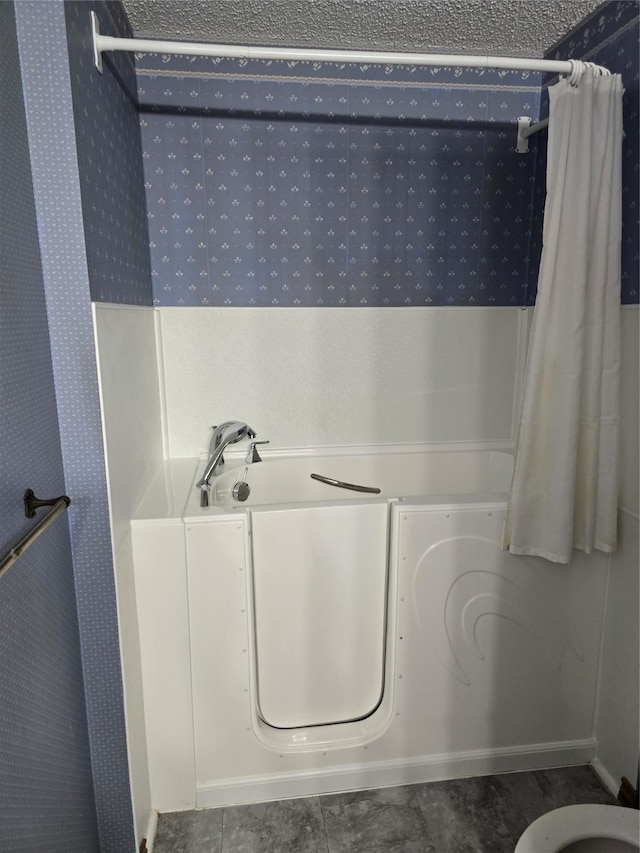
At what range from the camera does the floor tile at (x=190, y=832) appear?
149 centimetres

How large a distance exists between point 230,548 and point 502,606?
2.67 ft

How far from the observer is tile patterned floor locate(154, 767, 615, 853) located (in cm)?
150

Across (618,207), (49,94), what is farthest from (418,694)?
(49,94)

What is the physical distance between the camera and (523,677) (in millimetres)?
1679

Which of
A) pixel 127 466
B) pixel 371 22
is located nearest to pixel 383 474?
pixel 127 466

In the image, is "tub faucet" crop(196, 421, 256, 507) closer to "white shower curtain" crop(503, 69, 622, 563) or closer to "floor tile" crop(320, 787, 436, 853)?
"white shower curtain" crop(503, 69, 622, 563)

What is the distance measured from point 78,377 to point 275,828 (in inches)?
52.4

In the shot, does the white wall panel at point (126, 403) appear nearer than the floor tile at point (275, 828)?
Yes

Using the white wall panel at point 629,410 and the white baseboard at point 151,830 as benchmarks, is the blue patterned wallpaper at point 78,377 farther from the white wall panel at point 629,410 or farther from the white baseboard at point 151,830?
the white wall panel at point 629,410

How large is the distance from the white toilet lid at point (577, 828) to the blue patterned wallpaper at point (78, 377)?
0.93 meters

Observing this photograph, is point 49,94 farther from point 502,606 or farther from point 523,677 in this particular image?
point 523,677

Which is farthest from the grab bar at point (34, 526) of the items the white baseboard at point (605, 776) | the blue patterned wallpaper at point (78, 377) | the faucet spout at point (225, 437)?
the white baseboard at point (605, 776)

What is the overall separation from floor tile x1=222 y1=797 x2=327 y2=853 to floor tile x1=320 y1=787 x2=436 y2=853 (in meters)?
0.03

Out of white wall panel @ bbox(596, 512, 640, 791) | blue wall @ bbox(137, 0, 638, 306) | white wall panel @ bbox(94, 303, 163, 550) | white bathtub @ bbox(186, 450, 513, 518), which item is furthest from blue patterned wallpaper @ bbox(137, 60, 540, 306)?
white wall panel @ bbox(596, 512, 640, 791)
